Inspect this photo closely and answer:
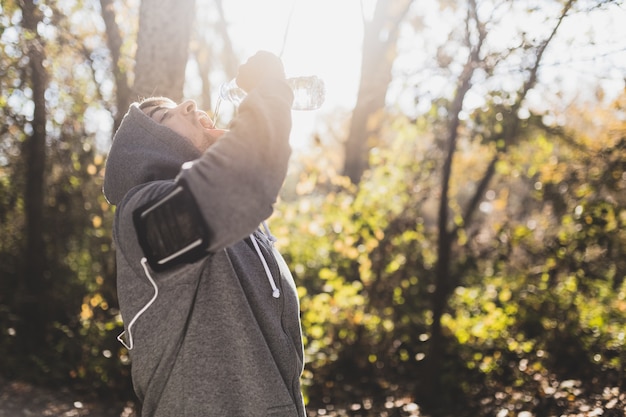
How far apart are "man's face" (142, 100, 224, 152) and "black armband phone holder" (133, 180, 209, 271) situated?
46cm

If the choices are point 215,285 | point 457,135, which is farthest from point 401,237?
point 215,285

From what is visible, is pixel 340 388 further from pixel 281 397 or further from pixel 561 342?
pixel 281 397

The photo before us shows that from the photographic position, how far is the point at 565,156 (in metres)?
6.21

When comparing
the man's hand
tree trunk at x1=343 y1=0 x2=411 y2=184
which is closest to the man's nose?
the man's hand

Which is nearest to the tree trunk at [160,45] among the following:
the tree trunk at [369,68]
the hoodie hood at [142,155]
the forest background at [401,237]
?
the forest background at [401,237]

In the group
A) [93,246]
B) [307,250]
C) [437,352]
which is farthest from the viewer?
[307,250]

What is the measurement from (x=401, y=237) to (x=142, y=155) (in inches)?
201

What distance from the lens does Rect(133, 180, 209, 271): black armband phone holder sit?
151cm

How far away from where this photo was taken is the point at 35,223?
689 cm

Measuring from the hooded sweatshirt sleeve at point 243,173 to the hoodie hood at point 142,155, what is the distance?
0.80 feet

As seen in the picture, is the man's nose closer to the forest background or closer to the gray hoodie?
the gray hoodie

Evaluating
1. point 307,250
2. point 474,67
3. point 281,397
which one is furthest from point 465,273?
point 281,397

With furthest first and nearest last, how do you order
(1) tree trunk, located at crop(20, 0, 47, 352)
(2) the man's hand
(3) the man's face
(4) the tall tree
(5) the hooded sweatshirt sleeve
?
(1) tree trunk, located at crop(20, 0, 47, 352), (4) the tall tree, (3) the man's face, (2) the man's hand, (5) the hooded sweatshirt sleeve

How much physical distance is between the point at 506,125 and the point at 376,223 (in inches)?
78.3
